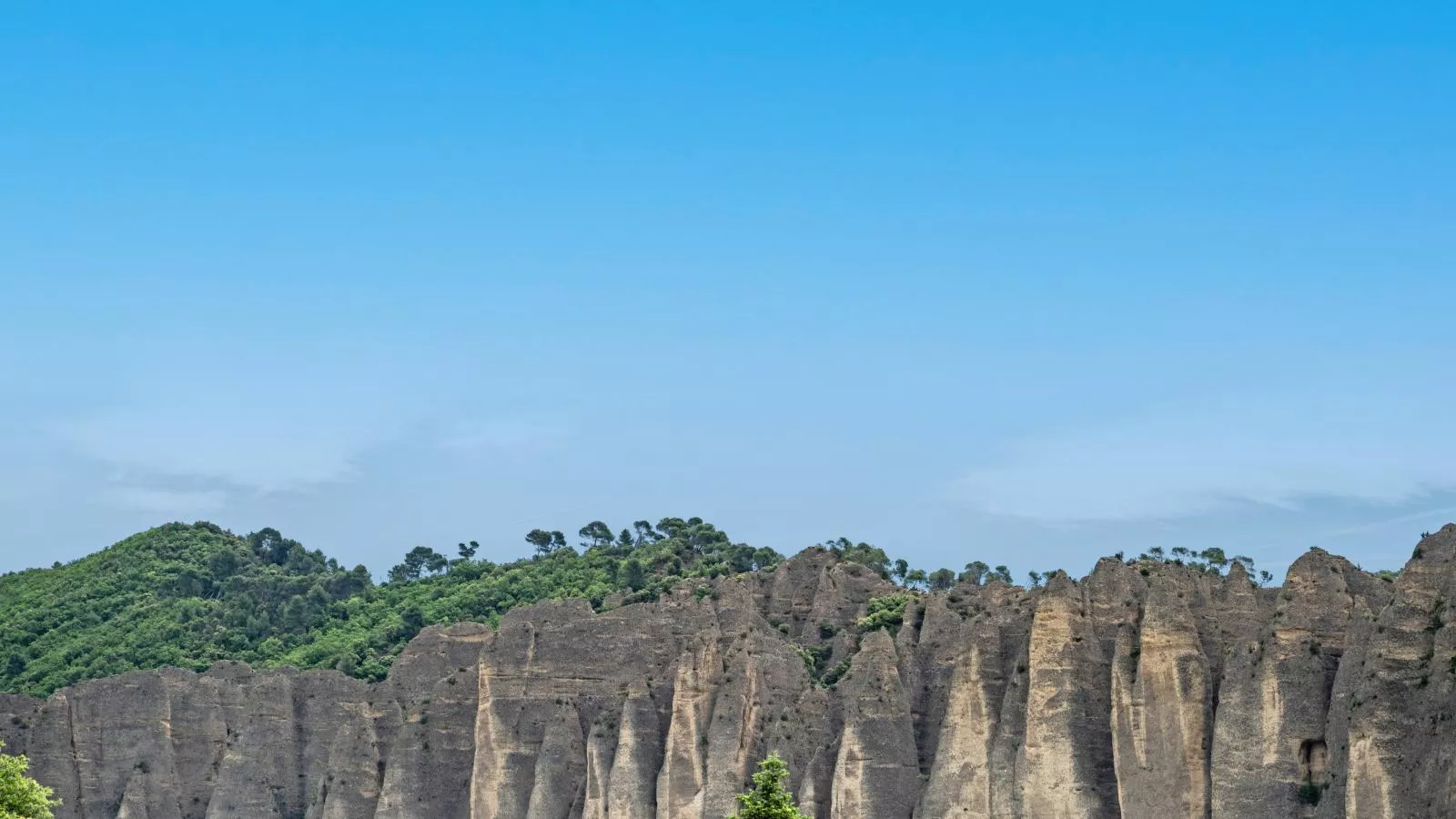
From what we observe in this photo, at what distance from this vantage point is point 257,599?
536 ft

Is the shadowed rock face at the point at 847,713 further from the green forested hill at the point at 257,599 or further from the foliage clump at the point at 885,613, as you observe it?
the green forested hill at the point at 257,599

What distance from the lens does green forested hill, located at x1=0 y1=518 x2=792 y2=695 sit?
14588 cm

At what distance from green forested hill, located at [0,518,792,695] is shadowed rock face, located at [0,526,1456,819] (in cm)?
1987

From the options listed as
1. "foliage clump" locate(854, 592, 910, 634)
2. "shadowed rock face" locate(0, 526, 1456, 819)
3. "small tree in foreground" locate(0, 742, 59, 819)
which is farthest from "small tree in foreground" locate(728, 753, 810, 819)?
"foliage clump" locate(854, 592, 910, 634)

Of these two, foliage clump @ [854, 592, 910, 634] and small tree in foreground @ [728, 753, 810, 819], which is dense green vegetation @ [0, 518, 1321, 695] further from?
small tree in foreground @ [728, 753, 810, 819]

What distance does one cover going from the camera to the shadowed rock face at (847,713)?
78.1 m

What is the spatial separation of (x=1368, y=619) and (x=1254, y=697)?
17.8 feet

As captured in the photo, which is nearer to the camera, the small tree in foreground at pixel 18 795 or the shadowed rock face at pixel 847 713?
the small tree in foreground at pixel 18 795

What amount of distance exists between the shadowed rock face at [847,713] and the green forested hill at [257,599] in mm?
19871

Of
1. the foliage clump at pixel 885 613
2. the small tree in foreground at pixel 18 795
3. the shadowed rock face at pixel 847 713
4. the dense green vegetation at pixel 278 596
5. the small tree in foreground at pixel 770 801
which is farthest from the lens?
the dense green vegetation at pixel 278 596

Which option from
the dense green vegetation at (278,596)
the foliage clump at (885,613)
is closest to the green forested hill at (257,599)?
the dense green vegetation at (278,596)

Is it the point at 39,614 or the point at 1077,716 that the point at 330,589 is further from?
the point at 1077,716

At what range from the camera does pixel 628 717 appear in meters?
107

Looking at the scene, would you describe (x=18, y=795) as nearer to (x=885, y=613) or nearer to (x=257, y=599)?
(x=885, y=613)
